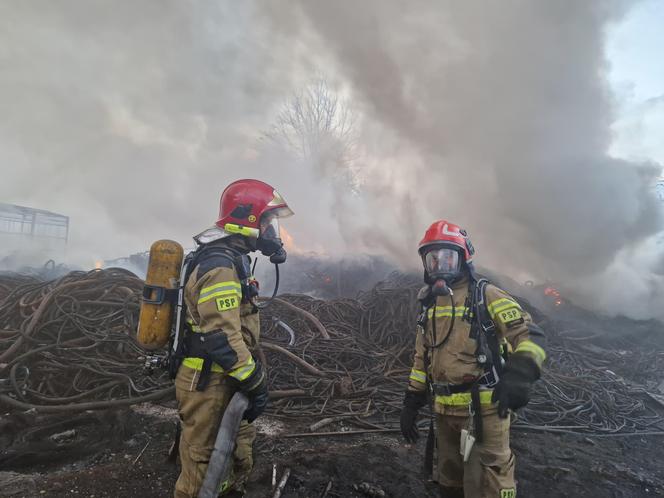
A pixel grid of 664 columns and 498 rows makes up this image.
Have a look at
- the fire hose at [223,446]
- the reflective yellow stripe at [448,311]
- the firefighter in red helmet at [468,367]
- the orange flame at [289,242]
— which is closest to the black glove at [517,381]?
the firefighter in red helmet at [468,367]

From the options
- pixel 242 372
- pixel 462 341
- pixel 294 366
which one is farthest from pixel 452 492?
pixel 294 366

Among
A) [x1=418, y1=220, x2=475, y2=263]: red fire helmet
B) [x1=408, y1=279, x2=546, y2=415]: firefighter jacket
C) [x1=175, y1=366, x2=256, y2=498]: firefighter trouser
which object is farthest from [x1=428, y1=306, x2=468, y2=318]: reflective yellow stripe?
[x1=175, y1=366, x2=256, y2=498]: firefighter trouser

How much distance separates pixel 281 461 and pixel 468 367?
2281 millimetres

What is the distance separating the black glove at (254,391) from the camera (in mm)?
2322

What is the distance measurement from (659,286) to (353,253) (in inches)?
460

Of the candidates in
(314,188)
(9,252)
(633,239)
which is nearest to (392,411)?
(633,239)

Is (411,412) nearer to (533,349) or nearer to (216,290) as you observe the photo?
(533,349)

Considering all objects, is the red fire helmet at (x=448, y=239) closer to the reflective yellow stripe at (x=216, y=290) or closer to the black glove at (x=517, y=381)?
the black glove at (x=517, y=381)

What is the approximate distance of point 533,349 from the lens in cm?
223

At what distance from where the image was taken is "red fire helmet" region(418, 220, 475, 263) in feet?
8.82

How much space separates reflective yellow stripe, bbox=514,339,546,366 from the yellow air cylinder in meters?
2.35

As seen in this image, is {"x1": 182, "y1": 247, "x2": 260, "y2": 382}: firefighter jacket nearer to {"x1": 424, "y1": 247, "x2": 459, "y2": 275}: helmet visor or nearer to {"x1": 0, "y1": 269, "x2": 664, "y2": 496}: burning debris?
{"x1": 424, "y1": 247, "x2": 459, "y2": 275}: helmet visor

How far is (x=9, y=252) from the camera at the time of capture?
19.3m

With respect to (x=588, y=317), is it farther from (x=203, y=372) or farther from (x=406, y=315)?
(x=203, y=372)
